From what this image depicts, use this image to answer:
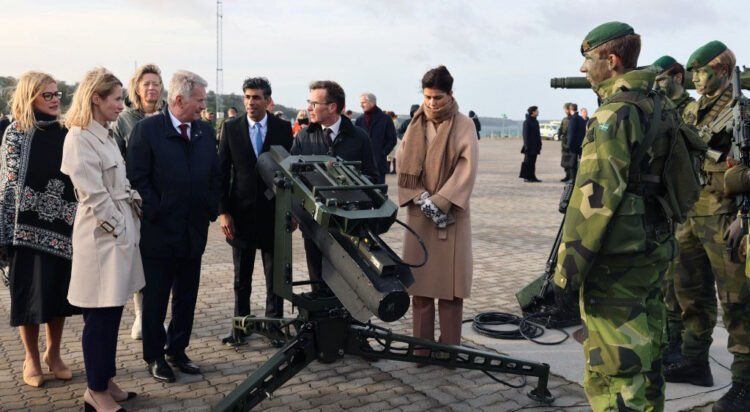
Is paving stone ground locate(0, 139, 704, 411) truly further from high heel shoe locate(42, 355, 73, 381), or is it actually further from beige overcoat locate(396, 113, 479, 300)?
beige overcoat locate(396, 113, 479, 300)

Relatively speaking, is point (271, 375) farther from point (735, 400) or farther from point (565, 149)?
→ point (565, 149)

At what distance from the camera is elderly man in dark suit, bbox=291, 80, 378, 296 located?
210 inches

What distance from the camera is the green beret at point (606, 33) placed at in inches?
131

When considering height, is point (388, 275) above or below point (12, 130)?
below

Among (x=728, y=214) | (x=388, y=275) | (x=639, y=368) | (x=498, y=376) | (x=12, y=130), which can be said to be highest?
(x=12, y=130)

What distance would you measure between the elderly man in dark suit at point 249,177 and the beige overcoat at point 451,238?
1203mm

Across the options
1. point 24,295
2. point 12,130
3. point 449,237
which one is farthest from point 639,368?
point 12,130

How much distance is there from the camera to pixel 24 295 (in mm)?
4477

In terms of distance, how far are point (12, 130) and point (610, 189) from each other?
12.5 feet

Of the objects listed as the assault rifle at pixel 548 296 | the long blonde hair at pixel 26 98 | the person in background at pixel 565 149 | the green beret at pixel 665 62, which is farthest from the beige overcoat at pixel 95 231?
the person in background at pixel 565 149

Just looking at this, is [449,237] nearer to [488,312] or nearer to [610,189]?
[488,312]

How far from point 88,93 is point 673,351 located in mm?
4558

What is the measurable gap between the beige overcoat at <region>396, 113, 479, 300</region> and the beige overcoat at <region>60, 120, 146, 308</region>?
→ 2041 mm

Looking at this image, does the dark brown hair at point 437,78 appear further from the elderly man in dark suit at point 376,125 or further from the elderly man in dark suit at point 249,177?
the elderly man in dark suit at point 376,125
